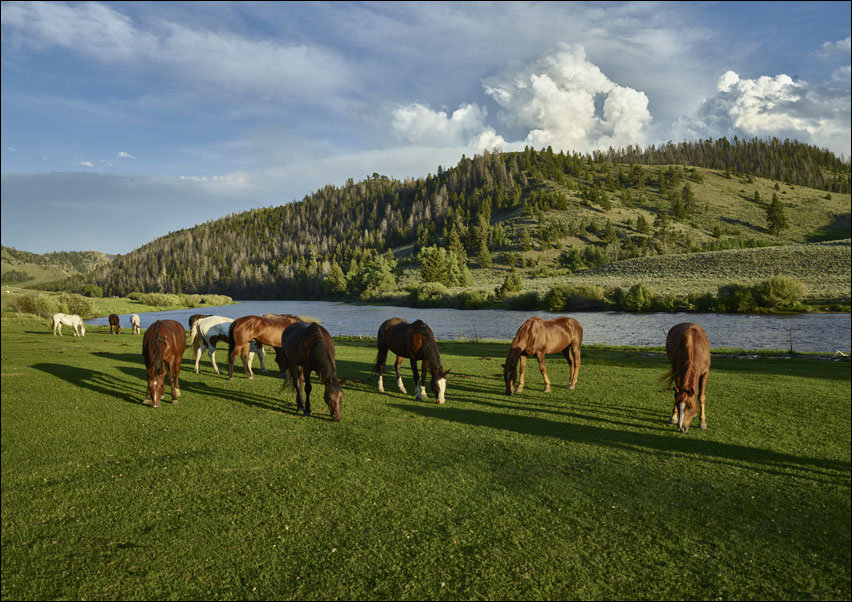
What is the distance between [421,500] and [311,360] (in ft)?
15.5

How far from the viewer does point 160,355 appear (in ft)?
32.0

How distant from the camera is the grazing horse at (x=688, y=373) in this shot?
8.34 meters

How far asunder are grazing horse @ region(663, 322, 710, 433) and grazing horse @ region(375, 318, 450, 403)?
4.72m

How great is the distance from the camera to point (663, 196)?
462 feet

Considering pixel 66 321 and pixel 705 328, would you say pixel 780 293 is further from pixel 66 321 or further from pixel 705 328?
pixel 66 321

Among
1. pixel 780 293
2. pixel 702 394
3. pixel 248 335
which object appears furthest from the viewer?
pixel 780 293

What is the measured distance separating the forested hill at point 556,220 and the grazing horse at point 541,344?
8423 centimetres

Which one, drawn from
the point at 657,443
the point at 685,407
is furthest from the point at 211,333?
the point at 685,407

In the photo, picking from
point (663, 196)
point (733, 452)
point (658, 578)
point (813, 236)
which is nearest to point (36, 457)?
point (658, 578)

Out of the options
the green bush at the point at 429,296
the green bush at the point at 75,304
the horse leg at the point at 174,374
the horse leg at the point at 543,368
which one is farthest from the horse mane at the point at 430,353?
the green bush at the point at 429,296

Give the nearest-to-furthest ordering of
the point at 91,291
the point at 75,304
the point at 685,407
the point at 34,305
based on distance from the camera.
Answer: the point at 685,407 < the point at 34,305 < the point at 75,304 < the point at 91,291

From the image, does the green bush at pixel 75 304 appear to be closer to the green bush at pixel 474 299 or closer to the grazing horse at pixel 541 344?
the green bush at pixel 474 299

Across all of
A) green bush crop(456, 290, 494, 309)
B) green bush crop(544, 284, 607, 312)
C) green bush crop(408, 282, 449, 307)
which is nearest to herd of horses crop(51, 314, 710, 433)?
green bush crop(544, 284, 607, 312)

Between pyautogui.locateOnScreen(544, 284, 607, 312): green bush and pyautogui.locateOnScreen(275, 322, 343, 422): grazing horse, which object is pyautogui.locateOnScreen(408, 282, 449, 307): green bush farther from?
pyautogui.locateOnScreen(275, 322, 343, 422): grazing horse
